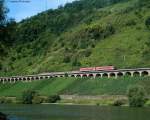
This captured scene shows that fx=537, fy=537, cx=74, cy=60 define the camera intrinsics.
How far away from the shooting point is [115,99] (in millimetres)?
173750

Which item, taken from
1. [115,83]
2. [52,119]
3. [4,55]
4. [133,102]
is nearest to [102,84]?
[115,83]

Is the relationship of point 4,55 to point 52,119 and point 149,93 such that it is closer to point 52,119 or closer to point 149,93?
point 52,119

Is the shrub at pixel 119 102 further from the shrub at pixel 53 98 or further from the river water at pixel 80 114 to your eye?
the river water at pixel 80 114

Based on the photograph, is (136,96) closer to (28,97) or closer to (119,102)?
(119,102)

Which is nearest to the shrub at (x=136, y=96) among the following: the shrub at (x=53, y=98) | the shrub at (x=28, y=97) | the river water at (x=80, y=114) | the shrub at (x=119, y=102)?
the shrub at (x=119, y=102)

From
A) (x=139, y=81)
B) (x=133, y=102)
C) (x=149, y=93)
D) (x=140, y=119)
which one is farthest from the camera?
(x=139, y=81)

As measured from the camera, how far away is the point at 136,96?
15875 cm

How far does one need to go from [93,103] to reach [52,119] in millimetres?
82658

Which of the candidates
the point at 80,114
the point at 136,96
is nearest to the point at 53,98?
the point at 136,96

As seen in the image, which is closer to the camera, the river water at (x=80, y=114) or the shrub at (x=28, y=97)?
the river water at (x=80, y=114)

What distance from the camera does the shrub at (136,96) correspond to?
515 feet

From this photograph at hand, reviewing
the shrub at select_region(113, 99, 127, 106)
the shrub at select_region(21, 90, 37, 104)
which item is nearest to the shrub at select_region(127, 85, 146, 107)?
the shrub at select_region(113, 99, 127, 106)

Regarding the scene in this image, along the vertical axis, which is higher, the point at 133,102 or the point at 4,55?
the point at 4,55

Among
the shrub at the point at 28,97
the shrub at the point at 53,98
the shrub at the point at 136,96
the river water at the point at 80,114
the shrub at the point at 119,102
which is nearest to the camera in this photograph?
the river water at the point at 80,114
